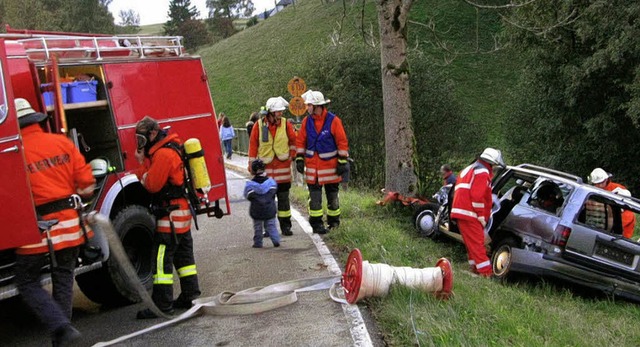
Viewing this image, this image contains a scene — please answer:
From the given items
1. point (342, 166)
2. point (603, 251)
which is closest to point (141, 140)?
point (342, 166)

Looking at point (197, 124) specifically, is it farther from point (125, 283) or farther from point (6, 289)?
point (6, 289)

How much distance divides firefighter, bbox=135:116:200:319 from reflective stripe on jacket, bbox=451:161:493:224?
11.5 feet

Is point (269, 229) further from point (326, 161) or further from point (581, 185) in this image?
point (581, 185)

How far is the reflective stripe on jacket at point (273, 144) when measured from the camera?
953 cm

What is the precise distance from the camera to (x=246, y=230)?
34.5 ft

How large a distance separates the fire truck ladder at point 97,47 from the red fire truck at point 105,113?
0.04 feet

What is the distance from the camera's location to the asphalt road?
5.35 meters

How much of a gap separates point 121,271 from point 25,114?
1.72 metres

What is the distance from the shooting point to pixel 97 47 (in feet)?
22.4

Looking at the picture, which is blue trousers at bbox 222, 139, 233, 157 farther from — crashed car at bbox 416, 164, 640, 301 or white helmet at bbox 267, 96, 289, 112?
crashed car at bbox 416, 164, 640, 301

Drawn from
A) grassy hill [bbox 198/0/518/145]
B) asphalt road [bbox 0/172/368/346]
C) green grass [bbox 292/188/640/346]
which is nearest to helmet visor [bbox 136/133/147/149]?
asphalt road [bbox 0/172/368/346]

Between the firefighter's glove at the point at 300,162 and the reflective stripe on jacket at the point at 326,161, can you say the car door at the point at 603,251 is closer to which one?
the reflective stripe on jacket at the point at 326,161

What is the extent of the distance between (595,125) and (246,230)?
1595 centimetres

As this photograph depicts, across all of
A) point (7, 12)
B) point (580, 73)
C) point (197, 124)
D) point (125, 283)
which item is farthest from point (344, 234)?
point (7, 12)
